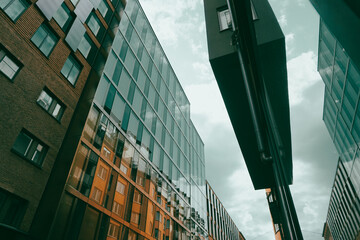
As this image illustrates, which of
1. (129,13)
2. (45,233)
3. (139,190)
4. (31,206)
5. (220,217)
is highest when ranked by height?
(129,13)

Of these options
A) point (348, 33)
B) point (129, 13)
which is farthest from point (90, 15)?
point (348, 33)

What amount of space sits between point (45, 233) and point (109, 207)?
143 inches

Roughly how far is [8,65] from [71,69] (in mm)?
4642

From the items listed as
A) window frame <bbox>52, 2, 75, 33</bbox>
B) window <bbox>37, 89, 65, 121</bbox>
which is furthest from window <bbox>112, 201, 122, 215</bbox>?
window frame <bbox>52, 2, 75, 33</bbox>

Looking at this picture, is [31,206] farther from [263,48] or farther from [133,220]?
[263,48]

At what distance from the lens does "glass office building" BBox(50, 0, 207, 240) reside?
11453 mm

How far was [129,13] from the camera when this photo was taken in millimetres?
21156

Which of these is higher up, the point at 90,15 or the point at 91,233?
the point at 90,15

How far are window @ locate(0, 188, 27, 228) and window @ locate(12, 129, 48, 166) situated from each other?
1820mm

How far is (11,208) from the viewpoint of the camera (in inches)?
374

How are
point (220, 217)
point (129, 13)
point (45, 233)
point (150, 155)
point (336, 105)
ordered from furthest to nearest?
1. point (220, 217)
2. point (336, 105)
3. point (129, 13)
4. point (150, 155)
5. point (45, 233)

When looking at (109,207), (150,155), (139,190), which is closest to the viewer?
(109,207)

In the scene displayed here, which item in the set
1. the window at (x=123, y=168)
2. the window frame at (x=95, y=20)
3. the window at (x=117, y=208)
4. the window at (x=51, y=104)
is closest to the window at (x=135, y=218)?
the window at (x=117, y=208)

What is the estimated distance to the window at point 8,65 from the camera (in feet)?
33.6
